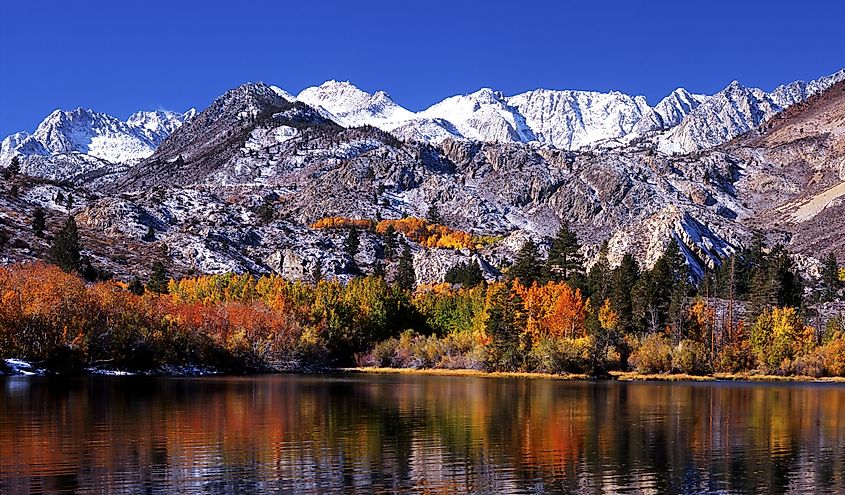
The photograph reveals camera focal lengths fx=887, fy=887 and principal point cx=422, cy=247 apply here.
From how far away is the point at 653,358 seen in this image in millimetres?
155125

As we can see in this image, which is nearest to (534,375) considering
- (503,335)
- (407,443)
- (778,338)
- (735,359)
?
(503,335)

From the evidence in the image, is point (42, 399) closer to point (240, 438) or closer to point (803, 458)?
point (240, 438)

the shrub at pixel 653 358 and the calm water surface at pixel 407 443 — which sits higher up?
the calm water surface at pixel 407 443

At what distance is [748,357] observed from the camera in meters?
161

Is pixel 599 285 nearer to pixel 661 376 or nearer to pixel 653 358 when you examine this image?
pixel 653 358

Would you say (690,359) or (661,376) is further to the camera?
(690,359)

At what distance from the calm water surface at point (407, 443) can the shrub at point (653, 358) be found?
182 feet

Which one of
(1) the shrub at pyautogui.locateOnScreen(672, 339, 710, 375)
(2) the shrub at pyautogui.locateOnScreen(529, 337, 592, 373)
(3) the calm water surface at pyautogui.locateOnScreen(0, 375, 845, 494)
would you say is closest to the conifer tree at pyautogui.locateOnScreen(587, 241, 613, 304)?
(1) the shrub at pyautogui.locateOnScreen(672, 339, 710, 375)

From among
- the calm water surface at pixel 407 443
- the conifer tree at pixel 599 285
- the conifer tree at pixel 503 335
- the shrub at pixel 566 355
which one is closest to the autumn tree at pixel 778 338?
the conifer tree at pixel 599 285

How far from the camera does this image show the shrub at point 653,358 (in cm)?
15462

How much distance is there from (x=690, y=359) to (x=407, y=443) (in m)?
111

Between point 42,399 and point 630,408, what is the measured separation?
54.3 m

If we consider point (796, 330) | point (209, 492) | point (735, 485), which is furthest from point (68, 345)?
point (796, 330)

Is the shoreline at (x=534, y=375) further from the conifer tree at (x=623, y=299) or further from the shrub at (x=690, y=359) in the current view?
the conifer tree at (x=623, y=299)
